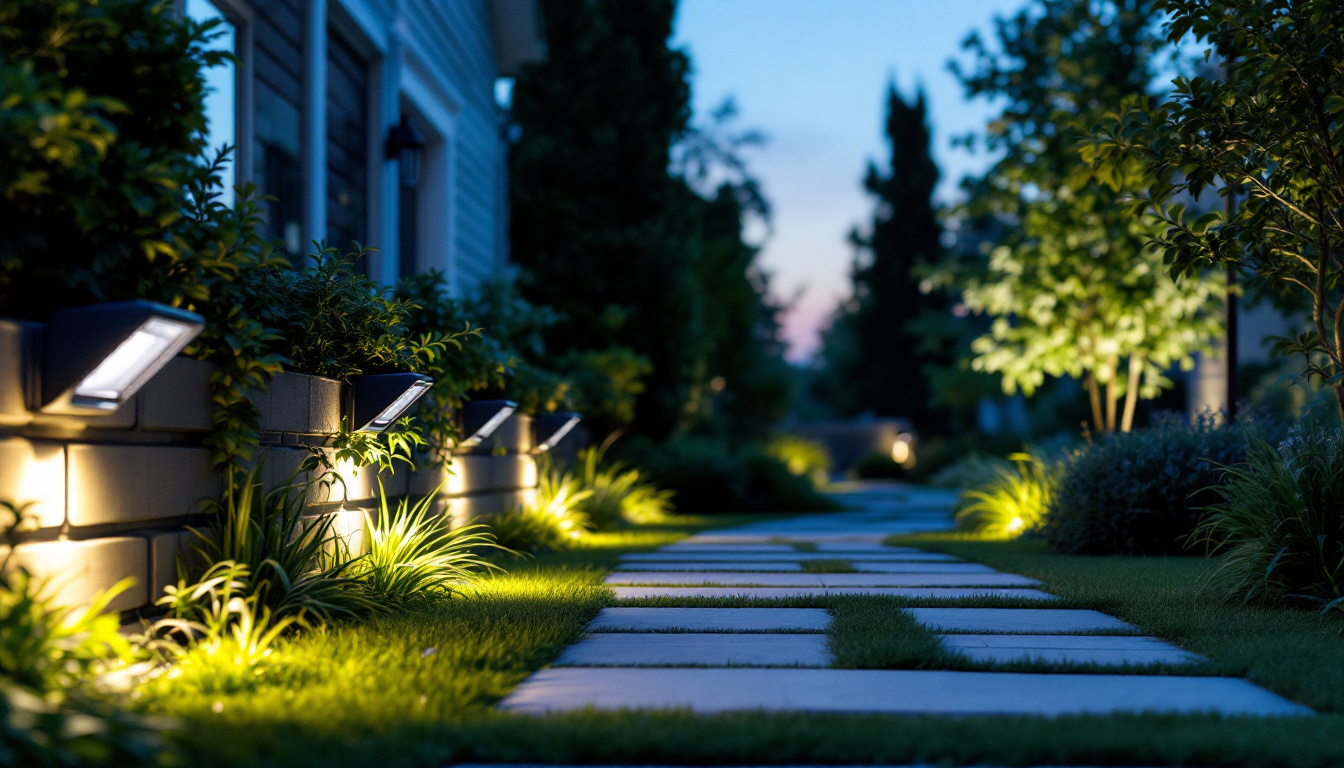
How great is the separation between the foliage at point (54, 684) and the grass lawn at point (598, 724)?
14 cm

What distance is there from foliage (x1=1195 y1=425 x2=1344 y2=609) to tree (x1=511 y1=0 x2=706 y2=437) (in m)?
7.68

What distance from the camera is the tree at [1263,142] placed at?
12.6ft

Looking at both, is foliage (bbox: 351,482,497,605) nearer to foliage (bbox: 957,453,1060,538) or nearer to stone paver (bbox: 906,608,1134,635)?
stone paver (bbox: 906,608,1134,635)

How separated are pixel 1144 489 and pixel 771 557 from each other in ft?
7.51

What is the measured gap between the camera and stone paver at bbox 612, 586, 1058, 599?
442 cm

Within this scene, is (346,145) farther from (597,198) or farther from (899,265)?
(899,265)

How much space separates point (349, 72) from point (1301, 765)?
6863mm

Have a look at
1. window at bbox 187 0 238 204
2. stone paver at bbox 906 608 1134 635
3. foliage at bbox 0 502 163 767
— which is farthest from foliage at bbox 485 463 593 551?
foliage at bbox 0 502 163 767

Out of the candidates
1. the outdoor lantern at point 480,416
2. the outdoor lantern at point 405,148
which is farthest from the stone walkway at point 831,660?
the outdoor lantern at point 405,148

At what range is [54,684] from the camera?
6.53 feet

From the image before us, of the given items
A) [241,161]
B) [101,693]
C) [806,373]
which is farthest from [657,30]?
[806,373]

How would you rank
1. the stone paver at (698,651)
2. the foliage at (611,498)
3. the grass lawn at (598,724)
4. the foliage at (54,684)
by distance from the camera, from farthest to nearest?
the foliage at (611,498) → the stone paver at (698,651) → the grass lawn at (598,724) → the foliage at (54,684)

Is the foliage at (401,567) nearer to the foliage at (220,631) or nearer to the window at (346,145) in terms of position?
the foliage at (220,631)

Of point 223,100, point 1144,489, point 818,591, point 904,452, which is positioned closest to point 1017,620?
point 818,591
